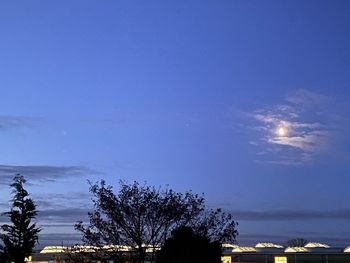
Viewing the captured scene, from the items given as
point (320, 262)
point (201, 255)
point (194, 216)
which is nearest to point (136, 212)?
point (194, 216)

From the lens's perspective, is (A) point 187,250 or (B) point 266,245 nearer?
(A) point 187,250

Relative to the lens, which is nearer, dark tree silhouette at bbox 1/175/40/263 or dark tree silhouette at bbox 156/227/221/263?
dark tree silhouette at bbox 156/227/221/263

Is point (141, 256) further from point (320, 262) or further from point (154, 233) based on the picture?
point (320, 262)

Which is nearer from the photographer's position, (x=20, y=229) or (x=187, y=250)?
(x=187, y=250)

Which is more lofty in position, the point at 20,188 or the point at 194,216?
the point at 20,188

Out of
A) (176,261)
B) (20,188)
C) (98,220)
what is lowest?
(176,261)

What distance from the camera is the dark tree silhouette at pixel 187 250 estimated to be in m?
22.0

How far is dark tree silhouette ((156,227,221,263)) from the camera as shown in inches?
867

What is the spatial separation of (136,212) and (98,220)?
6.71ft

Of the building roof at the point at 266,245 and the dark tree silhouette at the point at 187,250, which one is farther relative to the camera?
the building roof at the point at 266,245

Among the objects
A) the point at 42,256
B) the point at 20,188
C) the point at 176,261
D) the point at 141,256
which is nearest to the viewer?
the point at 176,261

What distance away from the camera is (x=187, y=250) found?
72.4ft

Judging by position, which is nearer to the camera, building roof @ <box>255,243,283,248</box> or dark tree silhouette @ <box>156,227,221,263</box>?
dark tree silhouette @ <box>156,227,221,263</box>

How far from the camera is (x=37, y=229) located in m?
52.4
